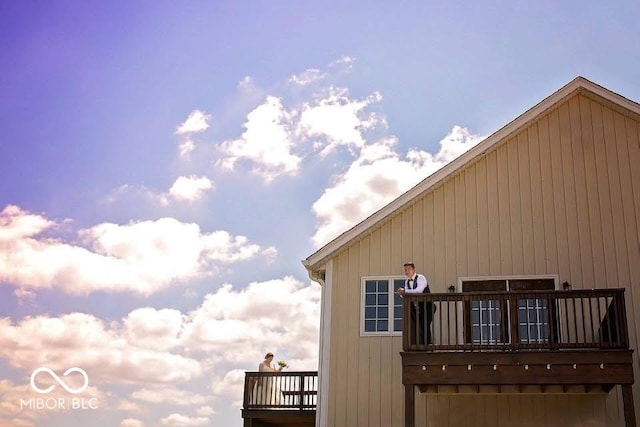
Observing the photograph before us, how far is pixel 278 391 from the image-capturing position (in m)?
18.2

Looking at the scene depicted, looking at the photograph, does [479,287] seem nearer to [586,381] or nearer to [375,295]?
[375,295]

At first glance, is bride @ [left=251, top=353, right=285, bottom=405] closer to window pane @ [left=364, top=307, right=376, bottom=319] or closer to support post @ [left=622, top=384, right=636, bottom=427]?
window pane @ [left=364, top=307, right=376, bottom=319]

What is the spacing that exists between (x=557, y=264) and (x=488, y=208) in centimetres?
181

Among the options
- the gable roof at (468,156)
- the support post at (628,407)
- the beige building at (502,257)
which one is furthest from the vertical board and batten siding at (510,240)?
the support post at (628,407)

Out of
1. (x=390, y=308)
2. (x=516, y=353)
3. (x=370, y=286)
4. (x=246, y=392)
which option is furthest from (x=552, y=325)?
(x=246, y=392)

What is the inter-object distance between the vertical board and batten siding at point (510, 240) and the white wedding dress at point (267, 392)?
7.06 feet

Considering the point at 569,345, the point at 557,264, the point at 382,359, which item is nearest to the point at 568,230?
the point at 557,264

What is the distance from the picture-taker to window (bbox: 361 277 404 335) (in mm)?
16625

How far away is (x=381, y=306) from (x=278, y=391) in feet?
10.9

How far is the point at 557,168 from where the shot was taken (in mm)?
16844

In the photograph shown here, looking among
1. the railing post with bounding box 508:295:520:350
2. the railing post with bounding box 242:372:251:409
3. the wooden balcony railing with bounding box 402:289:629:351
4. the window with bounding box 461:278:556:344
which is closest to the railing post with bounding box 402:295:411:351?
Answer: the wooden balcony railing with bounding box 402:289:629:351

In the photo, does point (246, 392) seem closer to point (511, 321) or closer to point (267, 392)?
point (267, 392)

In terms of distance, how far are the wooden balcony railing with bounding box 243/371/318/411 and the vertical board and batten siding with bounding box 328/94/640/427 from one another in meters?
1.80

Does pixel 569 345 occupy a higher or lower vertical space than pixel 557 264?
lower
